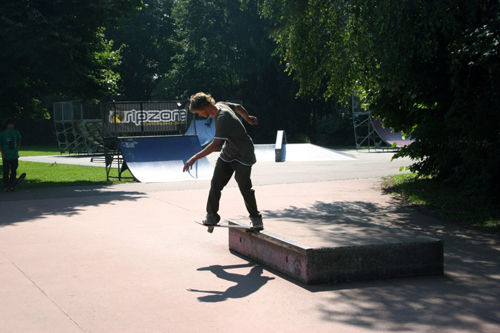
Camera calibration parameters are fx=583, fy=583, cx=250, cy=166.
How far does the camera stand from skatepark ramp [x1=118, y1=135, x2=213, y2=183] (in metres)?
17.7

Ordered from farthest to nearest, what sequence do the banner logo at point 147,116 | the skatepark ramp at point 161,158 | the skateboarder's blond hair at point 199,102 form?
the banner logo at point 147,116
the skatepark ramp at point 161,158
the skateboarder's blond hair at point 199,102

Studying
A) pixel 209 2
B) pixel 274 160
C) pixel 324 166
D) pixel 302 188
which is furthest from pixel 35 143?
pixel 302 188

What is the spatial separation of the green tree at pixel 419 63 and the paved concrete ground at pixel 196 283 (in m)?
1.71

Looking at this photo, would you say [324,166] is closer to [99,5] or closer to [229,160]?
[99,5]

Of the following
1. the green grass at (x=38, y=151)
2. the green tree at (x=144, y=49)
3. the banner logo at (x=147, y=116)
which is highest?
the green tree at (x=144, y=49)

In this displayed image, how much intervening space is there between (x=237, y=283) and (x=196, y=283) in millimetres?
425

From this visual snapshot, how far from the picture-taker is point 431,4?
31.4 feet

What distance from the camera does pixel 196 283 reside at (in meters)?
6.04

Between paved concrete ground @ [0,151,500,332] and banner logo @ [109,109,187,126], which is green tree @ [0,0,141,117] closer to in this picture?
banner logo @ [109,109,187,126]

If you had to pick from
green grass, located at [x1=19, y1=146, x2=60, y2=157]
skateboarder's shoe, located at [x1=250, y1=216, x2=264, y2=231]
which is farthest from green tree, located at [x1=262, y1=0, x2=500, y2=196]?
green grass, located at [x1=19, y1=146, x2=60, y2=157]

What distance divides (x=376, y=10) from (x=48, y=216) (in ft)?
23.0

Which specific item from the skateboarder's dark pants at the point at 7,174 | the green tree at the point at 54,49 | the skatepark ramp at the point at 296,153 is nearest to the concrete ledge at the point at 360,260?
the skateboarder's dark pants at the point at 7,174

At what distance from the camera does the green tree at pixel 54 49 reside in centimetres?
1525

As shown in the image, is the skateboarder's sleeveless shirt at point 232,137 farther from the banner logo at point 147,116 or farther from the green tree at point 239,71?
the green tree at point 239,71
